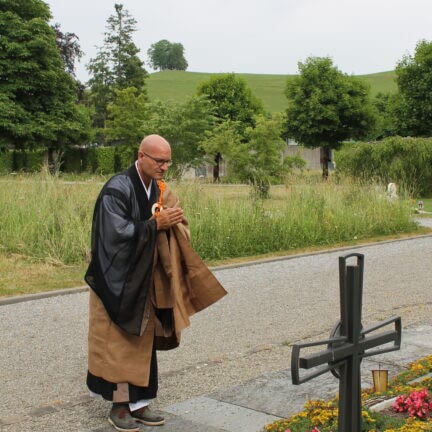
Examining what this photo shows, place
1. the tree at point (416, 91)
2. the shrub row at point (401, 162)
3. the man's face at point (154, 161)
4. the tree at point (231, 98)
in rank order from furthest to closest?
the tree at point (231, 98)
the tree at point (416, 91)
the shrub row at point (401, 162)
the man's face at point (154, 161)

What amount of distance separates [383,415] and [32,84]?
129ft

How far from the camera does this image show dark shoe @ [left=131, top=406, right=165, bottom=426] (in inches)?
184

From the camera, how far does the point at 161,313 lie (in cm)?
470

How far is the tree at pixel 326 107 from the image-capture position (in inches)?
1708

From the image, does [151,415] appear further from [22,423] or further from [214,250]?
[214,250]

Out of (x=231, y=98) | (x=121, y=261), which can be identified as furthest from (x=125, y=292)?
(x=231, y=98)

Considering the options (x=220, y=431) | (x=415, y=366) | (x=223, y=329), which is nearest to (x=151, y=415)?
(x=220, y=431)

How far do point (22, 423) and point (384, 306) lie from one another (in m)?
5.20

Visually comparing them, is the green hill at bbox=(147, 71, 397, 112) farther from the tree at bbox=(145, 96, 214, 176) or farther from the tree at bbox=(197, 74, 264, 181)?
the tree at bbox=(145, 96, 214, 176)

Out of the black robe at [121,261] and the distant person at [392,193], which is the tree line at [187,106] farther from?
the black robe at [121,261]

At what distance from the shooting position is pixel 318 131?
4362 cm

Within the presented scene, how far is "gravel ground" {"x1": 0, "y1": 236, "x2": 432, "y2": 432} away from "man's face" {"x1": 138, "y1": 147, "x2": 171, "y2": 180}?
166 cm

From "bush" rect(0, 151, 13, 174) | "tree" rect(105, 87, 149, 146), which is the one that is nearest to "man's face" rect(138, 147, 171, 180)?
"bush" rect(0, 151, 13, 174)

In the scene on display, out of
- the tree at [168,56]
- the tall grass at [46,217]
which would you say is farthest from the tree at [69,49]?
the tree at [168,56]
